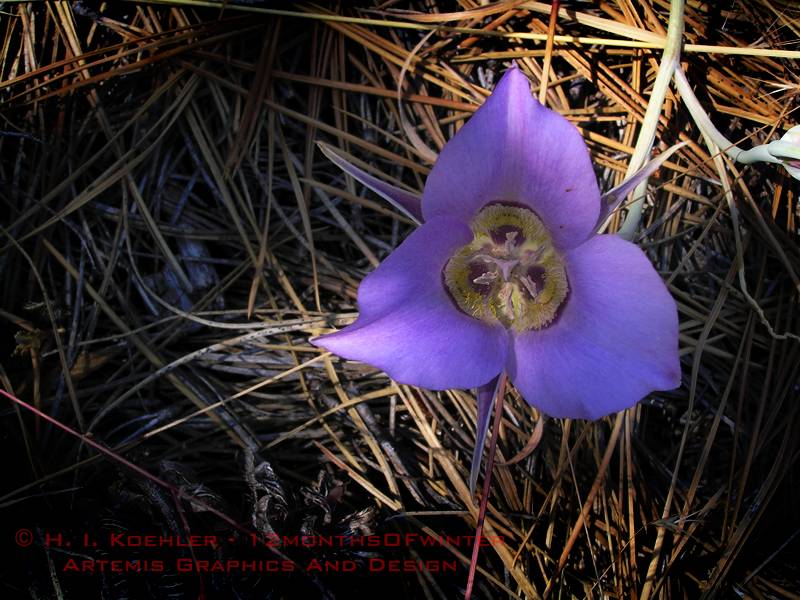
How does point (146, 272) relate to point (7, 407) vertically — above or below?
above

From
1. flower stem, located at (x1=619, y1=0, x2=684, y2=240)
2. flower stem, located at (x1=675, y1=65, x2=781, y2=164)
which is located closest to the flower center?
flower stem, located at (x1=619, y1=0, x2=684, y2=240)

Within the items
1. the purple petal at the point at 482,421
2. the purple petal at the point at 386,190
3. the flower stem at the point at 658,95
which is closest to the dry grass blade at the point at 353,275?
the flower stem at the point at 658,95

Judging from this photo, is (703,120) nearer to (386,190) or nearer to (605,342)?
(605,342)

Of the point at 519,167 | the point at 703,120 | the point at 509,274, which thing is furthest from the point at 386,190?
the point at 703,120

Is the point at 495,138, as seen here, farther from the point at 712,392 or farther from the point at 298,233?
the point at 712,392

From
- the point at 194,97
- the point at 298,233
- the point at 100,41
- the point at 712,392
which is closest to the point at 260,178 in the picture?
the point at 298,233
